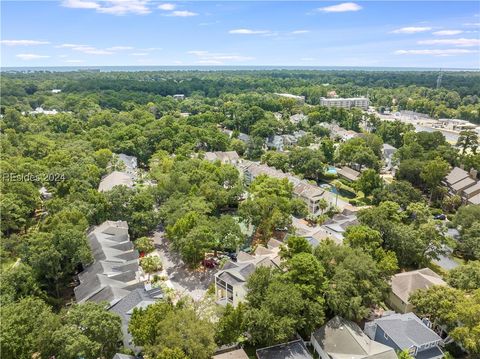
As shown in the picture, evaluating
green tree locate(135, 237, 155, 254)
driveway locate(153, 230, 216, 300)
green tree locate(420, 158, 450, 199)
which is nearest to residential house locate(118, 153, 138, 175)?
green tree locate(135, 237, 155, 254)

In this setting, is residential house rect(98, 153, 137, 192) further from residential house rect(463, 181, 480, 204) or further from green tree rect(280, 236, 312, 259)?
residential house rect(463, 181, 480, 204)

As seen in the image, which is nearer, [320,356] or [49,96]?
[320,356]

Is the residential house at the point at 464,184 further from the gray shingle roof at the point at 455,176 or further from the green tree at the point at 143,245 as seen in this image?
the green tree at the point at 143,245

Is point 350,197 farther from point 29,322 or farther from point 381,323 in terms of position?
point 29,322

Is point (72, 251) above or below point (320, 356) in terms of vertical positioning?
above

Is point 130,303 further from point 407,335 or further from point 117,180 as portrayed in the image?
point 117,180

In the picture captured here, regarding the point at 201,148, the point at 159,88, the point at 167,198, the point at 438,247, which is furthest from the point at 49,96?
the point at 438,247

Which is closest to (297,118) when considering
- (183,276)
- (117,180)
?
(117,180)
